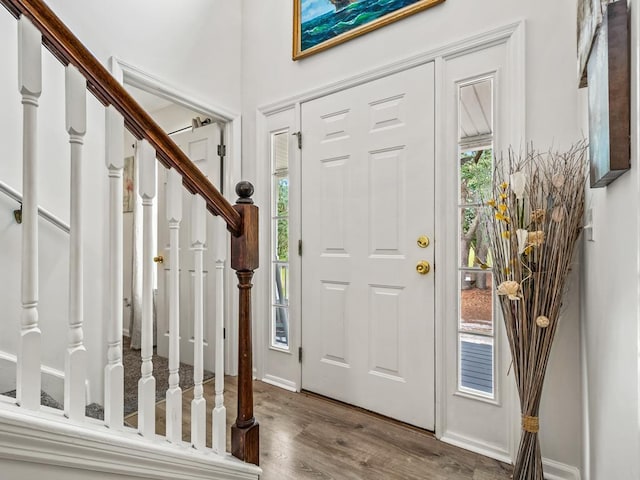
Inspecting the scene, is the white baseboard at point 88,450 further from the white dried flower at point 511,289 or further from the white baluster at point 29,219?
the white dried flower at point 511,289

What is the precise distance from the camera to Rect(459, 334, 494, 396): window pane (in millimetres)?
1758

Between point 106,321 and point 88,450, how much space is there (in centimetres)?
30

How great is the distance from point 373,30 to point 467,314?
5.72ft

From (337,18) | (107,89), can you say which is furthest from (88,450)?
(337,18)

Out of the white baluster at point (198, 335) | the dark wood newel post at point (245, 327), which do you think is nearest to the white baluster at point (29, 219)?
the white baluster at point (198, 335)

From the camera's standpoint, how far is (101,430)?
859 mm

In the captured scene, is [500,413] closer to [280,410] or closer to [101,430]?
[280,410]

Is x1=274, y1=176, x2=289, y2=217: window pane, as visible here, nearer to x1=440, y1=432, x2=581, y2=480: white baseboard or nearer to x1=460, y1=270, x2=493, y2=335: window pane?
x1=460, y1=270, x2=493, y2=335: window pane

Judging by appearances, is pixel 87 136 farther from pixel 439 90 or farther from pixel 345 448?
pixel 345 448

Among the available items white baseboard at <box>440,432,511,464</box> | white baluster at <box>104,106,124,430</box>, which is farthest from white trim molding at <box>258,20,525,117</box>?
white baseboard at <box>440,432,511,464</box>

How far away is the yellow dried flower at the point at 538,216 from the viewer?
140 cm

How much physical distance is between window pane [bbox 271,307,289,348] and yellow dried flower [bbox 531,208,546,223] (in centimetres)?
169

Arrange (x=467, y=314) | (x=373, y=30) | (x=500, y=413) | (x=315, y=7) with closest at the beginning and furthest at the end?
1. (x=500, y=413)
2. (x=467, y=314)
3. (x=373, y=30)
4. (x=315, y=7)

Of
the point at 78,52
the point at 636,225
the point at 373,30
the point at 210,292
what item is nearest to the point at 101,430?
the point at 78,52
